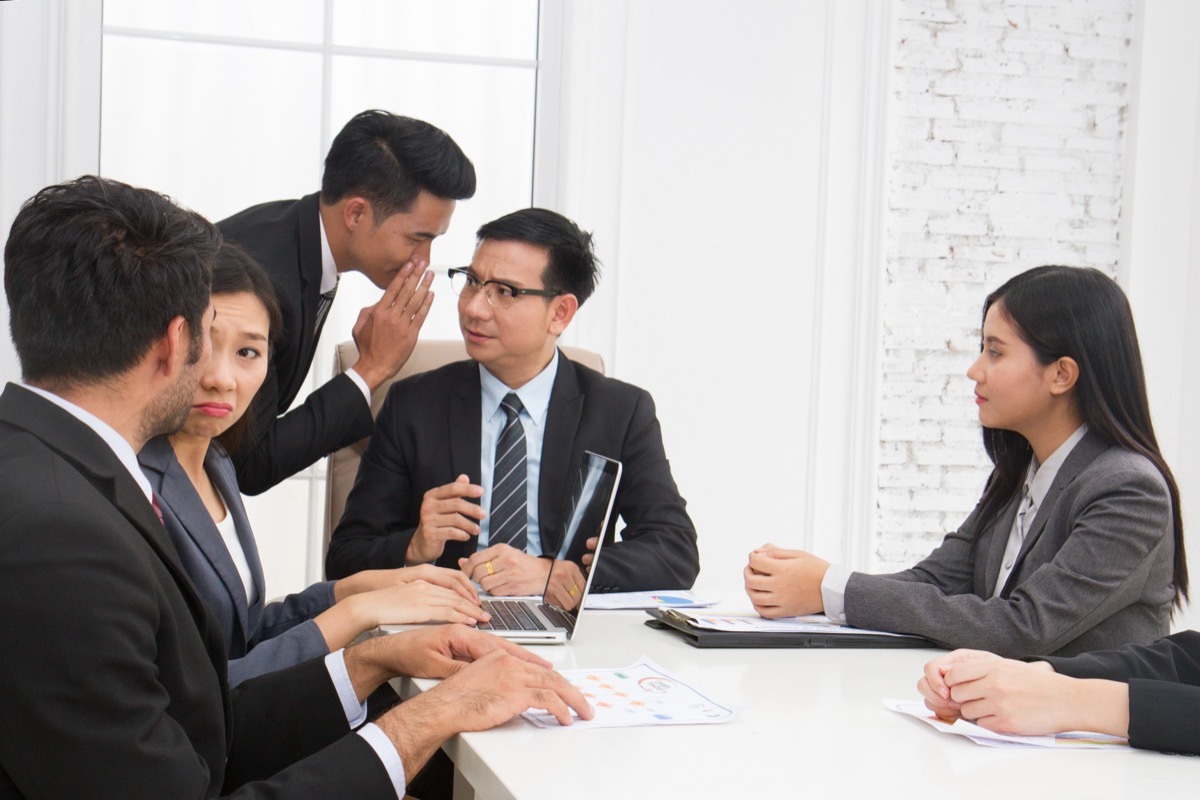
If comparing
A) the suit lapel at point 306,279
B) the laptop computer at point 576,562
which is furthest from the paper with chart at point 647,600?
the suit lapel at point 306,279

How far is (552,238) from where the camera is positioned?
8.66 ft

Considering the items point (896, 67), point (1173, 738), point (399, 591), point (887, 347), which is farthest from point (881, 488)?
point (1173, 738)

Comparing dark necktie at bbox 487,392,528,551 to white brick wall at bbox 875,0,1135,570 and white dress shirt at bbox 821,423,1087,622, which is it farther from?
white brick wall at bbox 875,0,1135,570

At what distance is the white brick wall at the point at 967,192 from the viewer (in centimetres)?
373

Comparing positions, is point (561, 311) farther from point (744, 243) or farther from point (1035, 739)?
point (1035, 739)

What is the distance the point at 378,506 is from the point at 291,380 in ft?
1.14

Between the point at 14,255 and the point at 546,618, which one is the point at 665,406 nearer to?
the point at 546,618

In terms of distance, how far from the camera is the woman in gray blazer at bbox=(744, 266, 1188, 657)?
67.0 inches

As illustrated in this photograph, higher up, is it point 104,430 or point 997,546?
point 104,430

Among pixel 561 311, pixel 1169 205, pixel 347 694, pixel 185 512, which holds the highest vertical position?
pixel 1169 205

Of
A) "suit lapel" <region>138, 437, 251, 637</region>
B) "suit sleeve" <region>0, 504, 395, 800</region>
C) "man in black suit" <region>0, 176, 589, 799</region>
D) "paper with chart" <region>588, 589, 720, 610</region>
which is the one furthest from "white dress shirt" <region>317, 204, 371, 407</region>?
"suit sleeve" <region>0, 504, 395, 800</region>

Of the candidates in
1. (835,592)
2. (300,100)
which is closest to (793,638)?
(835,592)

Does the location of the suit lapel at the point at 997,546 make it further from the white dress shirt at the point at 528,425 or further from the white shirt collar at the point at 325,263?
the white shirt collar at the point at 325,263

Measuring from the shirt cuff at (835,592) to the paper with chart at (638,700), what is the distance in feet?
1.38
